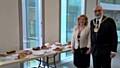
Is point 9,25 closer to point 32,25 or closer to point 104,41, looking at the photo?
point 32,25

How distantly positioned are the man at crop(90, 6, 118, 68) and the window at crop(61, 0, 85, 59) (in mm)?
2299

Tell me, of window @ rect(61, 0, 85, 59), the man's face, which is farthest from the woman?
window @ rect(61, 0, 85, 59)

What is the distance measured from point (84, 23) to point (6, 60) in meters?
1.53

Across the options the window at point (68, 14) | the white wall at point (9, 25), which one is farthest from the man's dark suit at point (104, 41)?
the window at point (68, 14)

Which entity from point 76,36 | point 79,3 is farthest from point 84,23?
point 79,3

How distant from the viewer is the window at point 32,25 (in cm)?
479

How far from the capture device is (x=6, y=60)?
3.44 metres

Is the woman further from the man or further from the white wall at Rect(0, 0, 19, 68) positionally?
the white wall at Rect(0, 0, 19, 68)

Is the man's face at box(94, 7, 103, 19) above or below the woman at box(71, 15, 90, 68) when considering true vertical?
above

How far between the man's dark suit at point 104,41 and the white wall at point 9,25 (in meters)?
1.74

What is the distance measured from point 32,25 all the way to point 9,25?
2.96 ft

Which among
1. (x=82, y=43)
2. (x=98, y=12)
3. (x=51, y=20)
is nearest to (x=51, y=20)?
(x=51, y=20)

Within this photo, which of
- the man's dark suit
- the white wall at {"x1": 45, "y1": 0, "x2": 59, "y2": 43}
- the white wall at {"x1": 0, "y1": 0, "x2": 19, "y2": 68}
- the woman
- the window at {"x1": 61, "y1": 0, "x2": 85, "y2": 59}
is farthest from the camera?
the window at {"x1": 61, "y1": 0, "x2": 85, "y2": 59}

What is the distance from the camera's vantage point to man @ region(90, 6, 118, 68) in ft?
10.7
